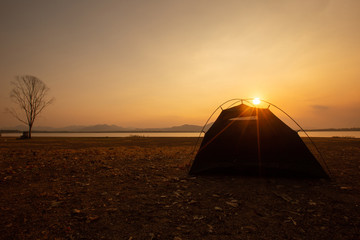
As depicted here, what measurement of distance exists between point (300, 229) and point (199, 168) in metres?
3.73

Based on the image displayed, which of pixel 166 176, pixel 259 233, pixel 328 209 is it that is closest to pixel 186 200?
pixel 259 233

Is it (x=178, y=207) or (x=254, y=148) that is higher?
(x=254, y=148)

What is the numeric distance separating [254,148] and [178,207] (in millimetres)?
3516

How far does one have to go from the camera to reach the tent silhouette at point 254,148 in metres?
5.80

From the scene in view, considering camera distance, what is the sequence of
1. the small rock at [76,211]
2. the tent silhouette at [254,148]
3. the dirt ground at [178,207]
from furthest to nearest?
the tent silhouette at [254,148], the small rock at [76,211], the dirt ground at [178,207]

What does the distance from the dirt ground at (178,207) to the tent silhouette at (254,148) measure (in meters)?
0.37

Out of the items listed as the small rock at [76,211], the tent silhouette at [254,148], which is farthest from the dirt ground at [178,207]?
the tent silhouette at [254,148]

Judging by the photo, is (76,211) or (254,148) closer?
(76,211)

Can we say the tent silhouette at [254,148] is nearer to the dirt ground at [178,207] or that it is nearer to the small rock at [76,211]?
the dirt ground at [178,207]

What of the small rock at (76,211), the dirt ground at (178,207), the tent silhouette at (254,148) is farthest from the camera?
the tent silhouette at (254,148)

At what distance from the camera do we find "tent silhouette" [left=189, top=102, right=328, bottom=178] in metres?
5.80

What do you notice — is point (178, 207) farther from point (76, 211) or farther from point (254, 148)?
point (254, 148)

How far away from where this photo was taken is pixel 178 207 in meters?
4.04

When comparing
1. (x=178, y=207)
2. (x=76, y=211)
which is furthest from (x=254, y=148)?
(x=76, y=211)
